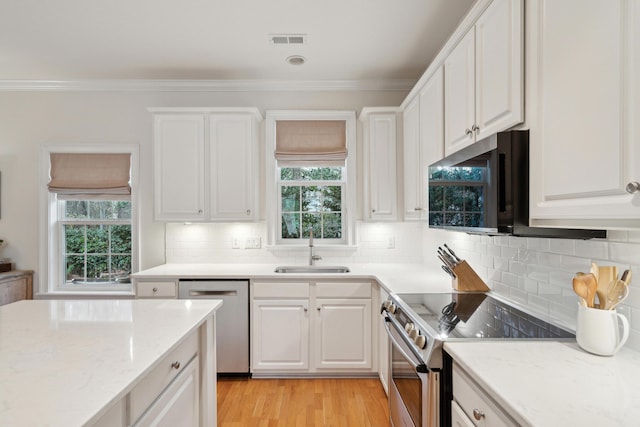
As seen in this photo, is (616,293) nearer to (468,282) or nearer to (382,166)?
(468,282)

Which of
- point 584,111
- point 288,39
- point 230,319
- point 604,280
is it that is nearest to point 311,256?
point 230,319

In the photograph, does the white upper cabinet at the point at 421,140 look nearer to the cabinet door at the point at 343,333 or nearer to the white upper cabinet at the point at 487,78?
the white upper cabinet at the point at 487,78

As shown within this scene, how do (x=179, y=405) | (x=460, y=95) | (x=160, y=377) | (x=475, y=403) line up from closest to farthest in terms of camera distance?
(x=475, y=403)
(x=160, y=377)
(x=179, y=405)
(x=460, y=95)

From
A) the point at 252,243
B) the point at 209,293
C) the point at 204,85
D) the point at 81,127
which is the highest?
the point at 204,85

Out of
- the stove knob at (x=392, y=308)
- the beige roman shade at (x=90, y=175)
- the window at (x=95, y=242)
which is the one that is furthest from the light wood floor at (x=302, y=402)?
the beige roman shade at (x=90, y=175)

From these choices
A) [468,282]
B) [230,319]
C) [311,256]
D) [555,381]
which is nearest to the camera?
[555,381]

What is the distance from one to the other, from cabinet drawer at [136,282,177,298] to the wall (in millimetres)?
2352

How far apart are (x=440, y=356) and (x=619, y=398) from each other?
0.54 meters

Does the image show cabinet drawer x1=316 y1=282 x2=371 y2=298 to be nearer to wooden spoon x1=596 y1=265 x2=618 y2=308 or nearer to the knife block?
the knife block

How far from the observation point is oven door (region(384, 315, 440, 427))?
1341 mm

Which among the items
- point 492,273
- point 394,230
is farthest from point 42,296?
point 492,273

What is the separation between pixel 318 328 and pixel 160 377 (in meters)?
1.76

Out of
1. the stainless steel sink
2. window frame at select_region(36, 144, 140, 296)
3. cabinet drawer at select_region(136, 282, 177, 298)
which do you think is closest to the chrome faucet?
the stainless steel sink

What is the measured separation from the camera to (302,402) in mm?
2545
